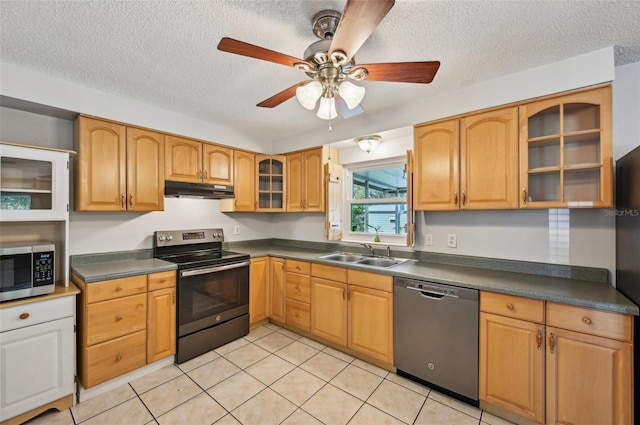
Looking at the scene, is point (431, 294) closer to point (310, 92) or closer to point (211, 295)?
point (310, 92)

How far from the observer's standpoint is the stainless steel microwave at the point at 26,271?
178cm

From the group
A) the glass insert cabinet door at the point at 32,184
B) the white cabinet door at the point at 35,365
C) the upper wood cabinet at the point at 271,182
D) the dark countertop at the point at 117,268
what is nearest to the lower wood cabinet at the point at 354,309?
the upper wood cabinet at the point at 271,182

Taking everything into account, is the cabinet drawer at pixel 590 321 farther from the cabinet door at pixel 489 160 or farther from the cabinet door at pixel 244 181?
the cabinet door at pixel 244 181

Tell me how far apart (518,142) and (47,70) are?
3.53m

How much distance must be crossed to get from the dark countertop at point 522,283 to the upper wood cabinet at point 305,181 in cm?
98

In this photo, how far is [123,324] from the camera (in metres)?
2.18

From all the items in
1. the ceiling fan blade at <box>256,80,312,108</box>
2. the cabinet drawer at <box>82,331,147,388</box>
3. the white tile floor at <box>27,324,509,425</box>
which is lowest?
the white tile floor at <box>27,324,509,425</box>

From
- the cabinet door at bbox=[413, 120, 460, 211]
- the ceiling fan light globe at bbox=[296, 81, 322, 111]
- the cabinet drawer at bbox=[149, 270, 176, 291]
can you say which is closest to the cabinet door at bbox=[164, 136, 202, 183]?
the cabinet drawer at bbox=[149, 270, 176, 291]

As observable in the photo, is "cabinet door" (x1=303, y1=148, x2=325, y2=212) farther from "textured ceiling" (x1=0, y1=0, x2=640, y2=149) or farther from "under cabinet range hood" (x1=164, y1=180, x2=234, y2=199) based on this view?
"textured ceiling" (x1=0, y1=0, x2=640, y2=149)

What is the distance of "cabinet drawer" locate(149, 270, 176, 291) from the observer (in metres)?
2.35

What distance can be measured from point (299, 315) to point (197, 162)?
6.65 ft

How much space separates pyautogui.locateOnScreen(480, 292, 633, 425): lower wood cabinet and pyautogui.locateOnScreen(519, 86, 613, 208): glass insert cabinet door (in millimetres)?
719

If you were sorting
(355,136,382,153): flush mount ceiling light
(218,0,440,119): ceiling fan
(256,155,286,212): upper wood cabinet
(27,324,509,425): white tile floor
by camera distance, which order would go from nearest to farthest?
(218,0,440,119): ceiling fan → (27,324,509,425): white tile floor → (355,136,382,153): flush mount ceiling light → (256,155,286,212): upper wood cabinet

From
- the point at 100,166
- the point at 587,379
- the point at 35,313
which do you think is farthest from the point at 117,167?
the point at 587,379
